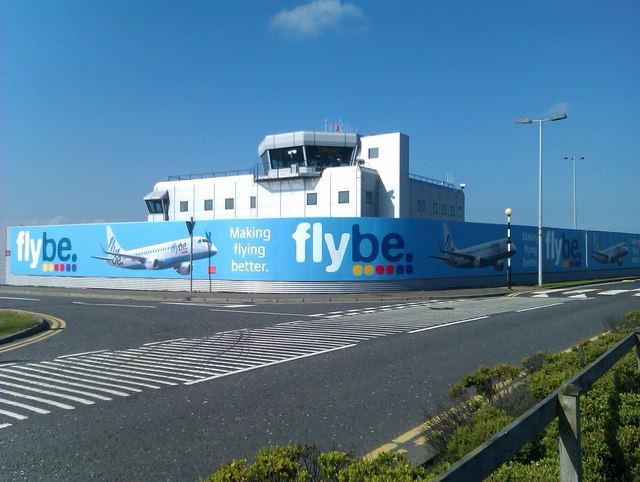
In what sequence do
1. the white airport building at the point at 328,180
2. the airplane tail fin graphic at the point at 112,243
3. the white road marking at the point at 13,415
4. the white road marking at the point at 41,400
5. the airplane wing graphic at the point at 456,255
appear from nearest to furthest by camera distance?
the white road marking at the point at 13,415
the white road marking at the point at 41,400
the airplane wing graphic at the point at 456,255
the airplane tail fin graphic at the point at 112,243
the white airport building at the point at 328,180

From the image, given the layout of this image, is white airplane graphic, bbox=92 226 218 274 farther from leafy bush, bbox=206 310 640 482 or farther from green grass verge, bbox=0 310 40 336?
leafy bush, bbox=206 310 640 482

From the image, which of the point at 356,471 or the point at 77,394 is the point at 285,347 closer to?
the point at 77,394

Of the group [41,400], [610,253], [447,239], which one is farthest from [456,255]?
[41,400]

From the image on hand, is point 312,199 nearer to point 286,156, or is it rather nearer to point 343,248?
point 286,156

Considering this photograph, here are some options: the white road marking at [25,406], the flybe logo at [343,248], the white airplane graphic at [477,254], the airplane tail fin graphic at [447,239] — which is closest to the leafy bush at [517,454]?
the white road marking at [25,406]

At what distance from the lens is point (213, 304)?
2470 cm

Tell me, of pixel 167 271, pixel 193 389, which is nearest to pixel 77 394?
pixel 193 389

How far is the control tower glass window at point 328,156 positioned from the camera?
160 feet

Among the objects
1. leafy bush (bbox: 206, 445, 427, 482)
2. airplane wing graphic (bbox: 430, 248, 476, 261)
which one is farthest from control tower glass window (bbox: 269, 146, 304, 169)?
leafy bush (bbox: 206, 445, 427, 482)

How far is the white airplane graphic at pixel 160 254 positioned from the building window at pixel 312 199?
18.6m

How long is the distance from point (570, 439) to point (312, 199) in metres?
46.0

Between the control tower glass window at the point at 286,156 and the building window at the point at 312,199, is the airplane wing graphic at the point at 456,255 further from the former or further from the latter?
the control tower glass window at the point at 286,156

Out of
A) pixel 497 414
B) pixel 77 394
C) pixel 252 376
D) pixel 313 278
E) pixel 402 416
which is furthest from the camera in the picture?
pixel 313 278

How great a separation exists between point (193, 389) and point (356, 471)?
5.50 metres
